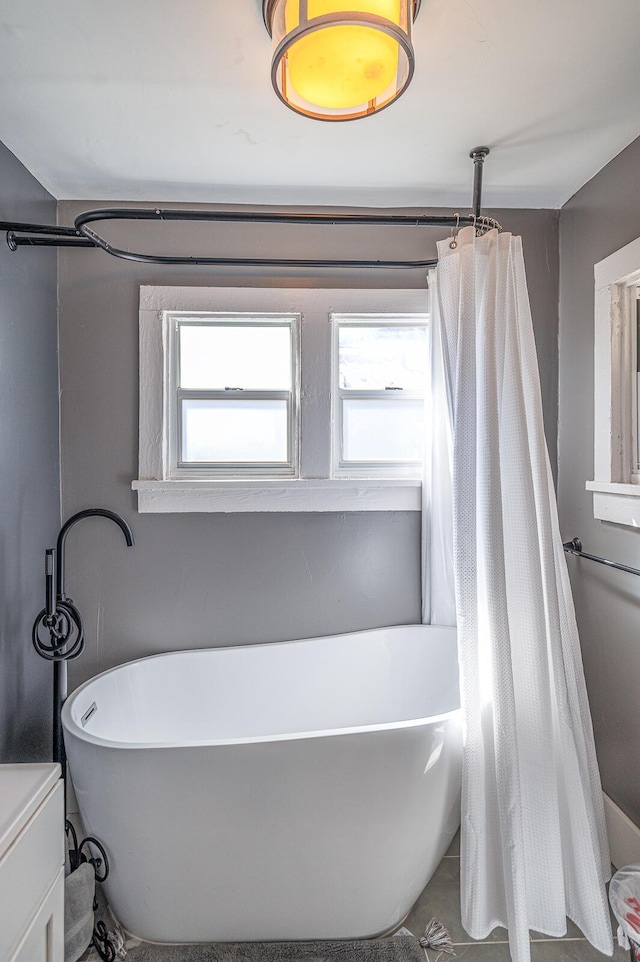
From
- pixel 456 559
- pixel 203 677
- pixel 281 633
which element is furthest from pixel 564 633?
pixel 203 677

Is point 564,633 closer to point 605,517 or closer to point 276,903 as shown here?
point 605,517

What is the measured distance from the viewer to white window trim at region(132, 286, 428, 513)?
226cm

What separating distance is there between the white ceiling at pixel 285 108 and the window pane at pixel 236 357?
19.4 inches

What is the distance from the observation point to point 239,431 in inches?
94.0

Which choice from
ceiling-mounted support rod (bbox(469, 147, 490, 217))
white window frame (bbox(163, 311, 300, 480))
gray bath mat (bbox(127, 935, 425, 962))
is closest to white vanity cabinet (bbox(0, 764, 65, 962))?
gray bath mat (bbox(127, 935, 425, 962))

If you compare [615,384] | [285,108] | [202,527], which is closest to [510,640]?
[615,384]

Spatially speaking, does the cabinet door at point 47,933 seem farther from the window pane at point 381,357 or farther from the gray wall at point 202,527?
the window pane at point 381,357

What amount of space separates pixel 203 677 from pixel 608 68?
228 centimetres

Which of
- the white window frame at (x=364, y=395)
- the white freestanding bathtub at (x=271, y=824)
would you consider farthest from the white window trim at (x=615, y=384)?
the white freestanding bathtub at (x=271, y=824)

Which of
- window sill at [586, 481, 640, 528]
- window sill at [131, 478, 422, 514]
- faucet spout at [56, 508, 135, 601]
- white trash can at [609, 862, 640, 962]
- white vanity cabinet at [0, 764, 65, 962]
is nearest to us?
white vanity cabinet at [0, 764, 65, 962]

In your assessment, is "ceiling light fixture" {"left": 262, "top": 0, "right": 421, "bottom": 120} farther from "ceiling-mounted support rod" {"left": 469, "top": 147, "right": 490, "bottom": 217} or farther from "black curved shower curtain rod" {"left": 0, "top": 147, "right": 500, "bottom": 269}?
"ceiling-mounted support rod" {"left": 469, "top": 147, "right": 490, "bottom": 217}

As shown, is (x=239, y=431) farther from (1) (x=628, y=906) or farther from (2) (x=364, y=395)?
(1) (x=628, y=906)

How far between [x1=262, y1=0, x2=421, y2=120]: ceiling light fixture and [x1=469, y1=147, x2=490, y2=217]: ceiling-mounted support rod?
67 cm

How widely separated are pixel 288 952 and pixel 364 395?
186cm
